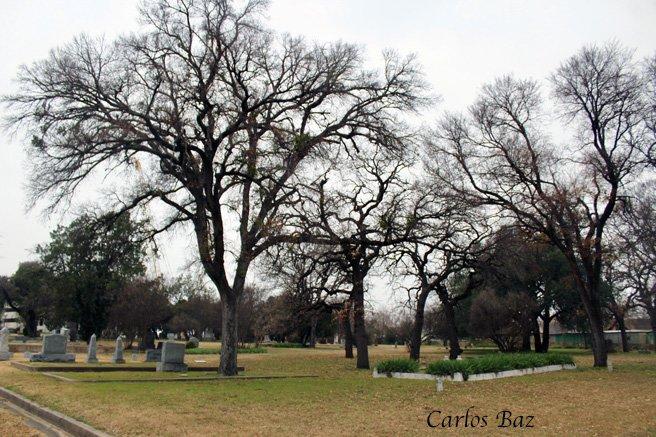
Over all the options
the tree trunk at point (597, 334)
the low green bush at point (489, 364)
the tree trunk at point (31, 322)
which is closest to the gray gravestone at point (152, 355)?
the low green bush at point (489, 364)

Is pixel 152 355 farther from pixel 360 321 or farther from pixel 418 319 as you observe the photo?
pixel 418 319

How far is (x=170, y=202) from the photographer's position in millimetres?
21703

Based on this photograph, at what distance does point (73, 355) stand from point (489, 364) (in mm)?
21195

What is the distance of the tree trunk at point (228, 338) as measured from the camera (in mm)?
21256

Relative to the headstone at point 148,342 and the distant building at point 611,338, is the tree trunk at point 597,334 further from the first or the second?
the distant building at point 611,338

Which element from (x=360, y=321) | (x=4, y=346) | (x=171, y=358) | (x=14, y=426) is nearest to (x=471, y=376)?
(x=360, y=321)

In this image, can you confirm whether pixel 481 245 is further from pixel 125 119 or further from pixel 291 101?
pixel 125 119

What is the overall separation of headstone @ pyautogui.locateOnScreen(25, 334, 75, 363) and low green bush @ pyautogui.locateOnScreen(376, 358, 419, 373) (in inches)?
658

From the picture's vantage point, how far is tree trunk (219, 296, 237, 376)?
837 inches

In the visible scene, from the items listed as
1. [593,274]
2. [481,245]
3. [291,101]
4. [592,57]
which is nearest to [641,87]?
[592,57]

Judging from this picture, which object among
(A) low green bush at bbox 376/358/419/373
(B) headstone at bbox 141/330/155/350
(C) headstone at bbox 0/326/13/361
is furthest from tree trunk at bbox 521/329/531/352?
(C) headstone at bbox 0/326/13/361

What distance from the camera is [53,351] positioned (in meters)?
28.6

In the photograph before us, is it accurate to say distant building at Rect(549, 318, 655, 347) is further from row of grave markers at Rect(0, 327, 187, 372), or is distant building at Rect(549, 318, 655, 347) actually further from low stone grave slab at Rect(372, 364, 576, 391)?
row of grave markers at Rect(0, 327, 187, 372)

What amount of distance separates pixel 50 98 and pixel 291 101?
8.43 metres
